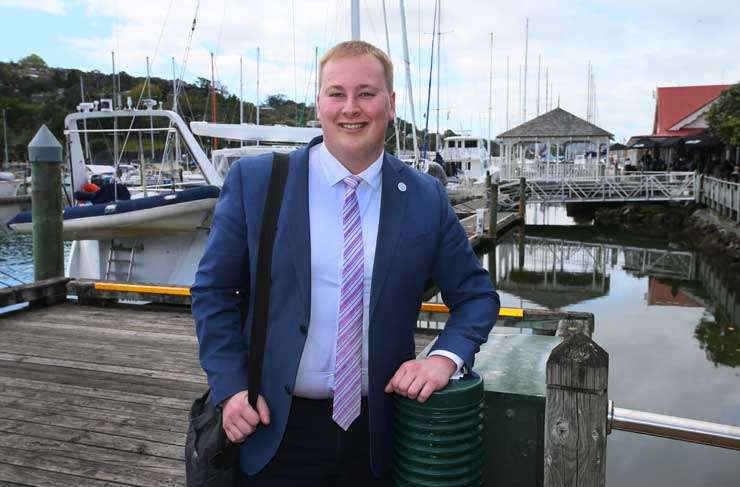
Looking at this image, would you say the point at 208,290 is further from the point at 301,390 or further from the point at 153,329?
the point at 153,329

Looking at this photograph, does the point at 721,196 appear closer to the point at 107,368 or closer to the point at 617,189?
the point at 617,189

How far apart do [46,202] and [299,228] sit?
19.2 feet

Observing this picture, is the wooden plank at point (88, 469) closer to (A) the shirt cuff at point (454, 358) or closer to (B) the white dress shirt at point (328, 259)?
(B) the white dress shirt at point (328, 259)

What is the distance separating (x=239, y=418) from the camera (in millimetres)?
1818

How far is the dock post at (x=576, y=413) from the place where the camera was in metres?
1.94

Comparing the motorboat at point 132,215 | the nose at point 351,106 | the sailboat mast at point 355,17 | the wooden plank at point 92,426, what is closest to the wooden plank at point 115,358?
the wooden plank at point 92,426

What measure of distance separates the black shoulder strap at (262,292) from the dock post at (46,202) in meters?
5.64

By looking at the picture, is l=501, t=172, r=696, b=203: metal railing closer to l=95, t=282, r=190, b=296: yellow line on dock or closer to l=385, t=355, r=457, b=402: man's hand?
l=95, t=282, r=190, b=296: yellow line on dock

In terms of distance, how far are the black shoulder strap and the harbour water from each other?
5.72 metres

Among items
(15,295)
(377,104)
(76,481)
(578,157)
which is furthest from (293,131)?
(578,157)

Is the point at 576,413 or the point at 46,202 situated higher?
the point at 46,202

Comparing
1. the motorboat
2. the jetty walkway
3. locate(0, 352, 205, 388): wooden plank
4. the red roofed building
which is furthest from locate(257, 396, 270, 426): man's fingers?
the red roofed building

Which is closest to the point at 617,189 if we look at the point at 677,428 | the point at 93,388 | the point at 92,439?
the point at 93,388

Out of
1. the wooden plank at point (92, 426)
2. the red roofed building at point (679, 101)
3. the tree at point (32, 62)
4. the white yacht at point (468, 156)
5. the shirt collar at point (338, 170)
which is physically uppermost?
the tree at point (32, 62)
